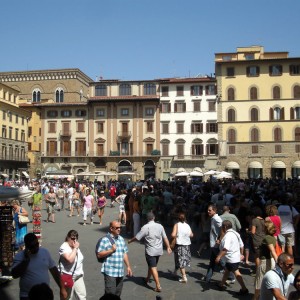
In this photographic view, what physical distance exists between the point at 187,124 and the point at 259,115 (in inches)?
366

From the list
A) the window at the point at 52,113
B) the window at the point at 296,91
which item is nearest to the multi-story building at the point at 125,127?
the window at the point at 52,113

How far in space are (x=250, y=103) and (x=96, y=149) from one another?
20213mm

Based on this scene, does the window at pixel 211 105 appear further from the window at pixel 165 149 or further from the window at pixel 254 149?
the window at pixel 254 149

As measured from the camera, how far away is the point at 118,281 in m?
6.13

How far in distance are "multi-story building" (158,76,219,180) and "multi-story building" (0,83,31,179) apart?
692 inches

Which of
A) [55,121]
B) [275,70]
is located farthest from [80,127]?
[275,70]

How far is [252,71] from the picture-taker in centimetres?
4806

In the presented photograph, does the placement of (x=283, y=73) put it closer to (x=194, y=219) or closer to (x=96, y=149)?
(x=96, y=149)

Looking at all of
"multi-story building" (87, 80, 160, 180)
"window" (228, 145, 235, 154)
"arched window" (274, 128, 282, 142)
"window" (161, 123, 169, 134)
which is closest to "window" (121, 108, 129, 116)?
"multi-story building" (87, 80, 160, 180)

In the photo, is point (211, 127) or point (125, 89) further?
point (125, 89)

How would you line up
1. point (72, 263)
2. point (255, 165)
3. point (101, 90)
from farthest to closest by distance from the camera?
point (101, 90)
point (255, 165)
point (72, 263)

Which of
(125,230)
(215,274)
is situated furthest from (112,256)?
(125,230)

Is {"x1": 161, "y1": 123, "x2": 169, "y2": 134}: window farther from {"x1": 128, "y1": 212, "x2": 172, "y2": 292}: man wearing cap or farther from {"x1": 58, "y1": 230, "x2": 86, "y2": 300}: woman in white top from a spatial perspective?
{"x1": 58, "y1": 230, "x2": 86, "y2": 300}: woman in white top

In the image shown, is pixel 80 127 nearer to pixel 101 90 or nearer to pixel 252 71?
pixel 101 90
